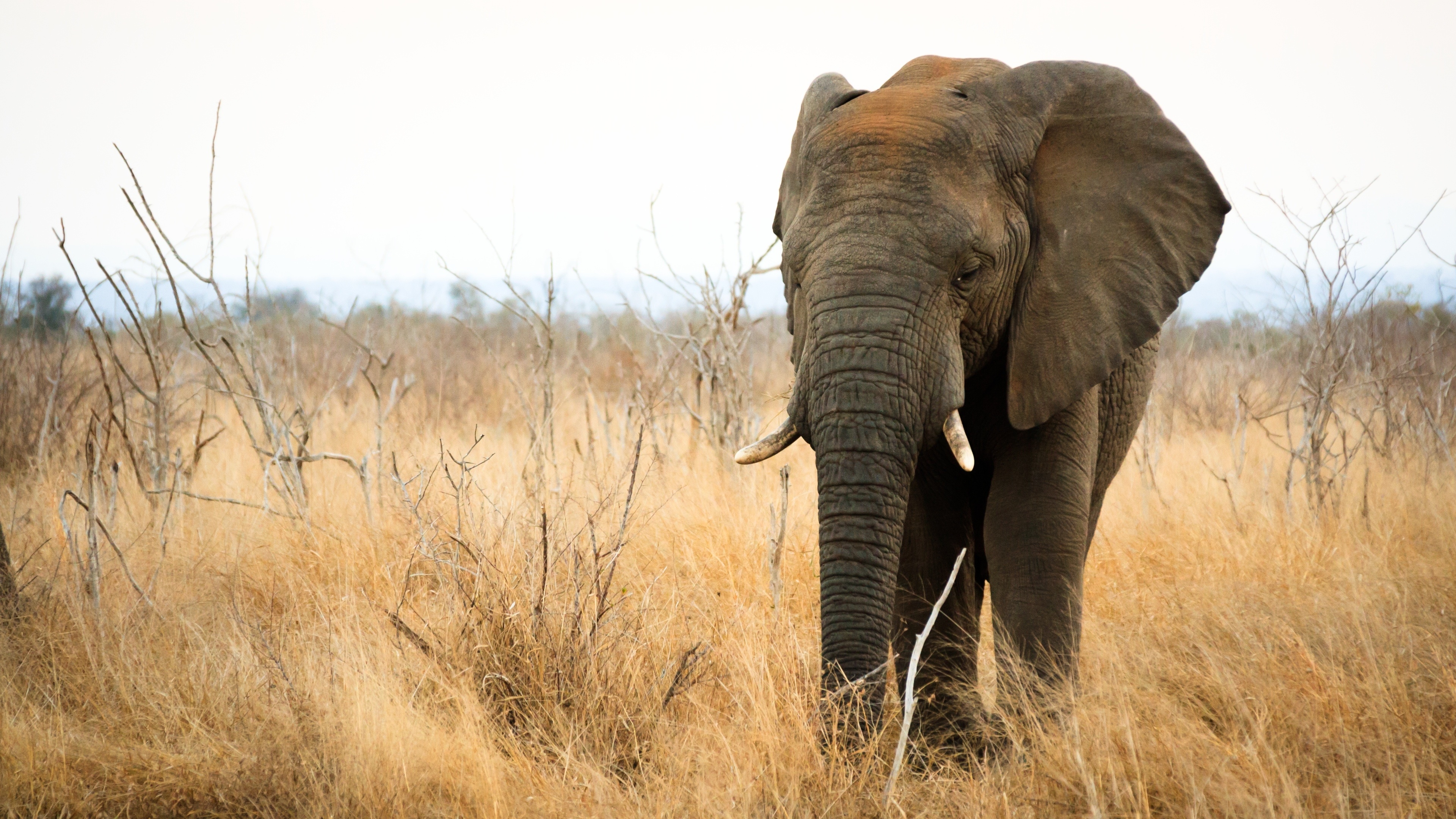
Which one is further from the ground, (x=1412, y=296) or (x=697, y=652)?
(x=1412, y=296)

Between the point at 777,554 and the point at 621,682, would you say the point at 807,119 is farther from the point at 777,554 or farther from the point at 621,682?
the point at 621,682

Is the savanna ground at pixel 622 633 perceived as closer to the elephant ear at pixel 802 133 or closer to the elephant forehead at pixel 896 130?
the elephant ear at pixel 802 133

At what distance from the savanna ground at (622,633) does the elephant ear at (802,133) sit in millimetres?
812

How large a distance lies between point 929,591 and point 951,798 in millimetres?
714

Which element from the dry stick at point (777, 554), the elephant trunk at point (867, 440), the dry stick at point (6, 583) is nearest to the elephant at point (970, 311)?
the elephant trunk at point (867, 440)

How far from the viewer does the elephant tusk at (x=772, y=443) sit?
124 inches

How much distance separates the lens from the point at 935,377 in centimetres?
298

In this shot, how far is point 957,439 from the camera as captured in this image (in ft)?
9.67

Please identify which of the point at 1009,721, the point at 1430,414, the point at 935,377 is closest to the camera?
the point at 935,377

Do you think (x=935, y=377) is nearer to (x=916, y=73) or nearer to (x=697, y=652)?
(x=916, y=73)

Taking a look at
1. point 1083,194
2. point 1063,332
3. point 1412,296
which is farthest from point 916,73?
point 1412,296

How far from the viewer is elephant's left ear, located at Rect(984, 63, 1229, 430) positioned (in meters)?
3.17

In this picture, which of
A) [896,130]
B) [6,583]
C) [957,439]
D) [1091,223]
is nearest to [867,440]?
[957,439]

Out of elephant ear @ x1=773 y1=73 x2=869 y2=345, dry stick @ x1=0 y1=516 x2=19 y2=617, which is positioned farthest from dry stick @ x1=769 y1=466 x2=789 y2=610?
dry stick @ x1=0 y1=516 x2=19 y2=617
